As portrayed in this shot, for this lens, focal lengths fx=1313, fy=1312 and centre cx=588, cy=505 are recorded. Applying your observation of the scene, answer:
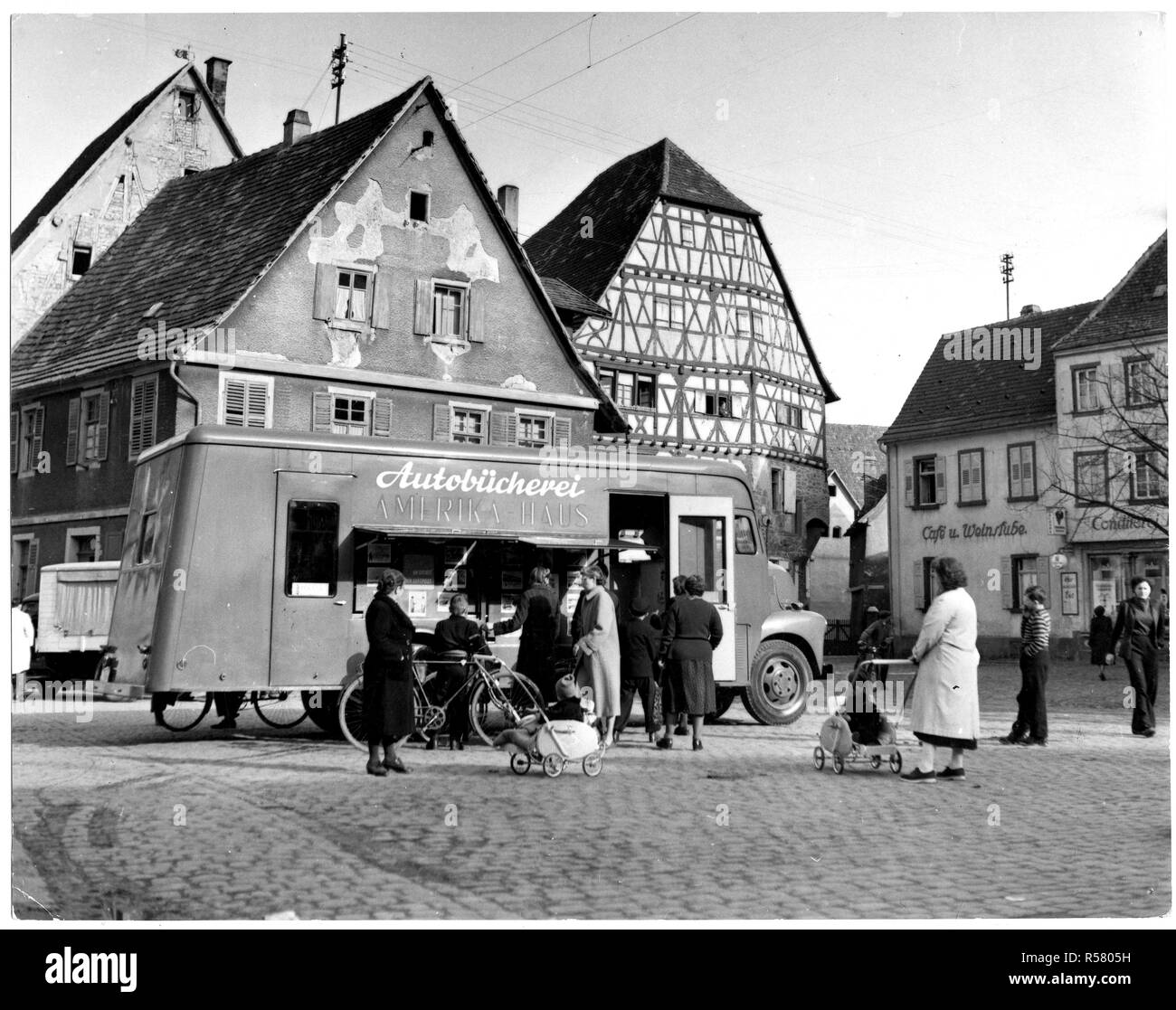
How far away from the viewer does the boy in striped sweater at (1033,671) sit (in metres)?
13.1

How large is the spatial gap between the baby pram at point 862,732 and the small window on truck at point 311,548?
495 cm

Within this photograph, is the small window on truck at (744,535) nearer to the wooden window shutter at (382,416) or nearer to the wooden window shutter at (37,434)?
the wooden window shutter at (382,416)

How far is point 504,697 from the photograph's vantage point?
12.4 m

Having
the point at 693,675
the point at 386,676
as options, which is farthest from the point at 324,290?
the point at 386,676

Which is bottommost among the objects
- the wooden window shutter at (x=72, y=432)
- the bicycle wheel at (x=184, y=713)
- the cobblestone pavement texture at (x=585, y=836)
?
the cobblestone pavement texture at (x=585, y=836)

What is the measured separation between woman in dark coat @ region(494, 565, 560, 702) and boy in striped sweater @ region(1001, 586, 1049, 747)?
4659 millimetres

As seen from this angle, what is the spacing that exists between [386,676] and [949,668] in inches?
173

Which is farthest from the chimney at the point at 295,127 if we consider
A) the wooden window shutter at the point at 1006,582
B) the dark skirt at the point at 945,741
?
the wooden window shutter at the point at 1006,582

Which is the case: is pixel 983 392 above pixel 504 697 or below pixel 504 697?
above

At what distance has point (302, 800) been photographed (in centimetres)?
916

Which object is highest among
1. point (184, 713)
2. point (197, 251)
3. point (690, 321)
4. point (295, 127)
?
point (295, 127)

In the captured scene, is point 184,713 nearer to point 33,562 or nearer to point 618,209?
point 33,562

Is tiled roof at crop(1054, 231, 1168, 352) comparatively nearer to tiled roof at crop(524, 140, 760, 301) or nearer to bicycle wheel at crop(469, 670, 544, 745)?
tiled roof at crop(524, 140, 760, 301)
